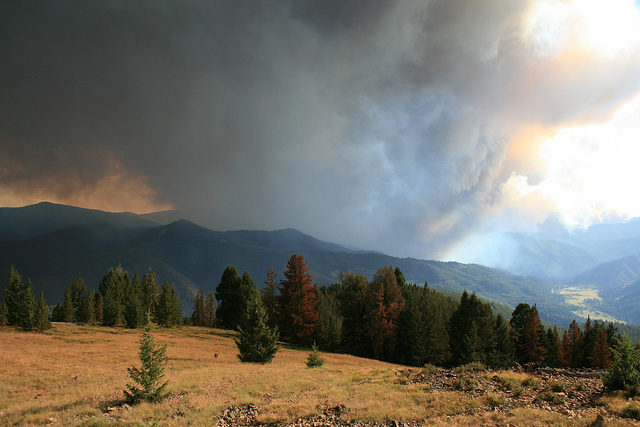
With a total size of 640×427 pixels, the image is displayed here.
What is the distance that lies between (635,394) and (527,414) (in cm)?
619

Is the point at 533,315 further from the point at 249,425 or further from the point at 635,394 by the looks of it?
the point at 249,425

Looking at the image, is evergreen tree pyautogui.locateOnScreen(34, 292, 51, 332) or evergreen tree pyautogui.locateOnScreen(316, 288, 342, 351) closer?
evergreen tree pyautogui.locateOnScreen(34, 292, 51, 332)

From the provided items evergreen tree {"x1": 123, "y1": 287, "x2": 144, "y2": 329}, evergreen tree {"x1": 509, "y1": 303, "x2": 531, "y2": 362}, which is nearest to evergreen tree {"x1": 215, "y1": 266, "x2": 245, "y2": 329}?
evergreen tree {"x1": 123, "y1": 287, "x2": 144, "y2": 329}

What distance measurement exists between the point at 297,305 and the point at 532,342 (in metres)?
49.6

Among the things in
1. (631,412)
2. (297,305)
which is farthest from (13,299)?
(631,412)

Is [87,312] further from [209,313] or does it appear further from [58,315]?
[209,313]

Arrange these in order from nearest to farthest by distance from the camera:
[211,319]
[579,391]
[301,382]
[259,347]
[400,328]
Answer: [579,391] → [301,382] → [259,347] → [400,328] → [211,319]

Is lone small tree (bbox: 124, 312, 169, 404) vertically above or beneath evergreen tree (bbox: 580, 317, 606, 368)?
above

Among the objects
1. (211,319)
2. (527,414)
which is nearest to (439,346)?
(527,414)

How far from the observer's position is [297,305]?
4803 centimetres

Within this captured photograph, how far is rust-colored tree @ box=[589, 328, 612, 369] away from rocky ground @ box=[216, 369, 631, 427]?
54.2 m

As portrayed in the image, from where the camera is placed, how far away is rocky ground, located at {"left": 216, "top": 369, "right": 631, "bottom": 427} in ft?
40.0

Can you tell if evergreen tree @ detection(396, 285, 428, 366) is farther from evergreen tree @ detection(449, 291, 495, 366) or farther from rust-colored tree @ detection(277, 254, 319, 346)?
rust-colored tree @ detection(277, 254, 319, 346)

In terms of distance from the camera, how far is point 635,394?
525 inches
